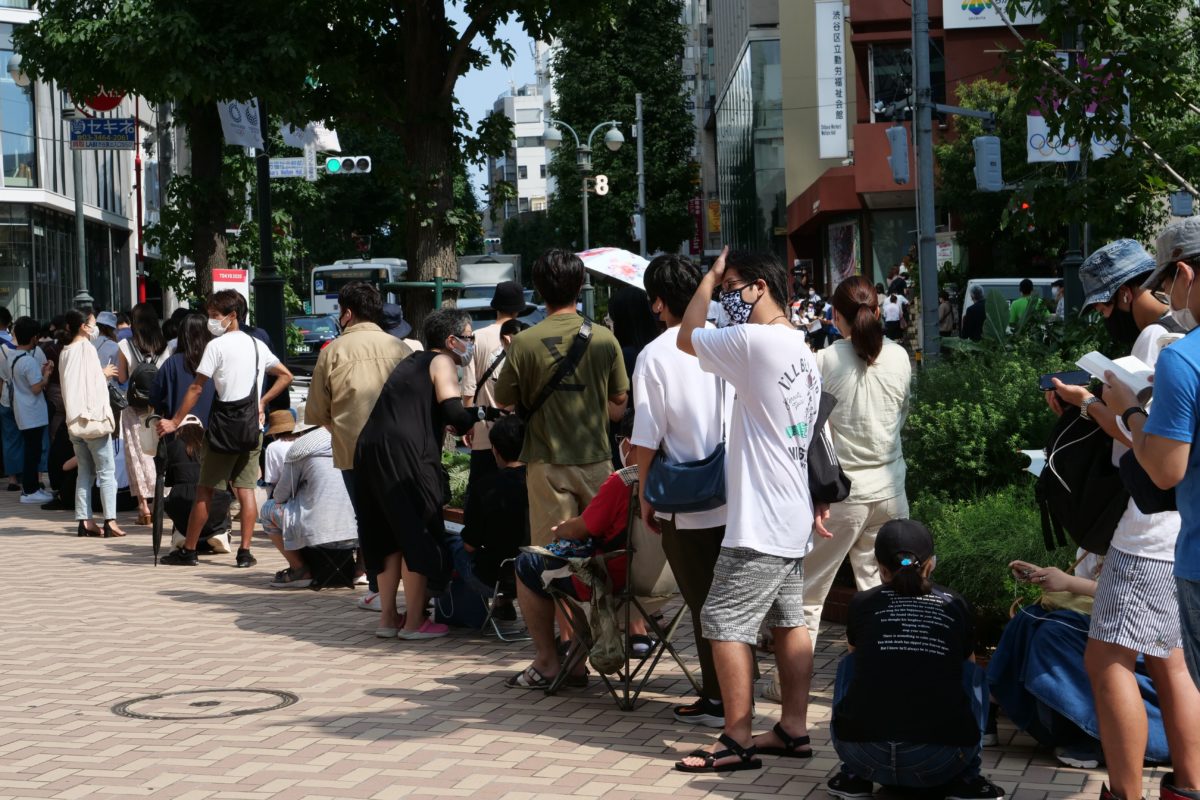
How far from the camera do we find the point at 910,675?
531 centimetres

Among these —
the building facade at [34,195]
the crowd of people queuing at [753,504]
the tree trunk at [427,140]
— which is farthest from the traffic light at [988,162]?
the building facade at [34,195]

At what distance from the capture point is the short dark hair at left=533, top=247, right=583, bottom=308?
7484 millimetres

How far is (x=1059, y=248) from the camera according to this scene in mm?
34875

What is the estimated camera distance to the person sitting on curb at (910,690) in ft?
17.2

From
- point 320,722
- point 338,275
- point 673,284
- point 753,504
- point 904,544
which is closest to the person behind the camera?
point 904,544

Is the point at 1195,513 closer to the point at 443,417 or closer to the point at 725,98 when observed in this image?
the point at 443,417

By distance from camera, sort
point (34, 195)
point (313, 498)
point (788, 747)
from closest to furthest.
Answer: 1. point (788, 747)
2. point (313, 498)
3. point (34, 195)

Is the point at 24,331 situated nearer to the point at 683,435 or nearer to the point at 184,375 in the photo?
the point at 184,375

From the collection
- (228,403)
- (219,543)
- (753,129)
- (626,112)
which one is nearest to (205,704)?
(228,403)

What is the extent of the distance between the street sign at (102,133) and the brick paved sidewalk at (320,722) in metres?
13.7

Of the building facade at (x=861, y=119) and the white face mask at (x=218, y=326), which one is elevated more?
the building facade at (x=861, y=119)

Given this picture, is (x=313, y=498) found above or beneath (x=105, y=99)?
beneath

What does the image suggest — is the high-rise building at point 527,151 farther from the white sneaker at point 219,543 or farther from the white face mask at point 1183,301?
the white face mask at point 1183,301

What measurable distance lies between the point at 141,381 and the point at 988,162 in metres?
14.9
